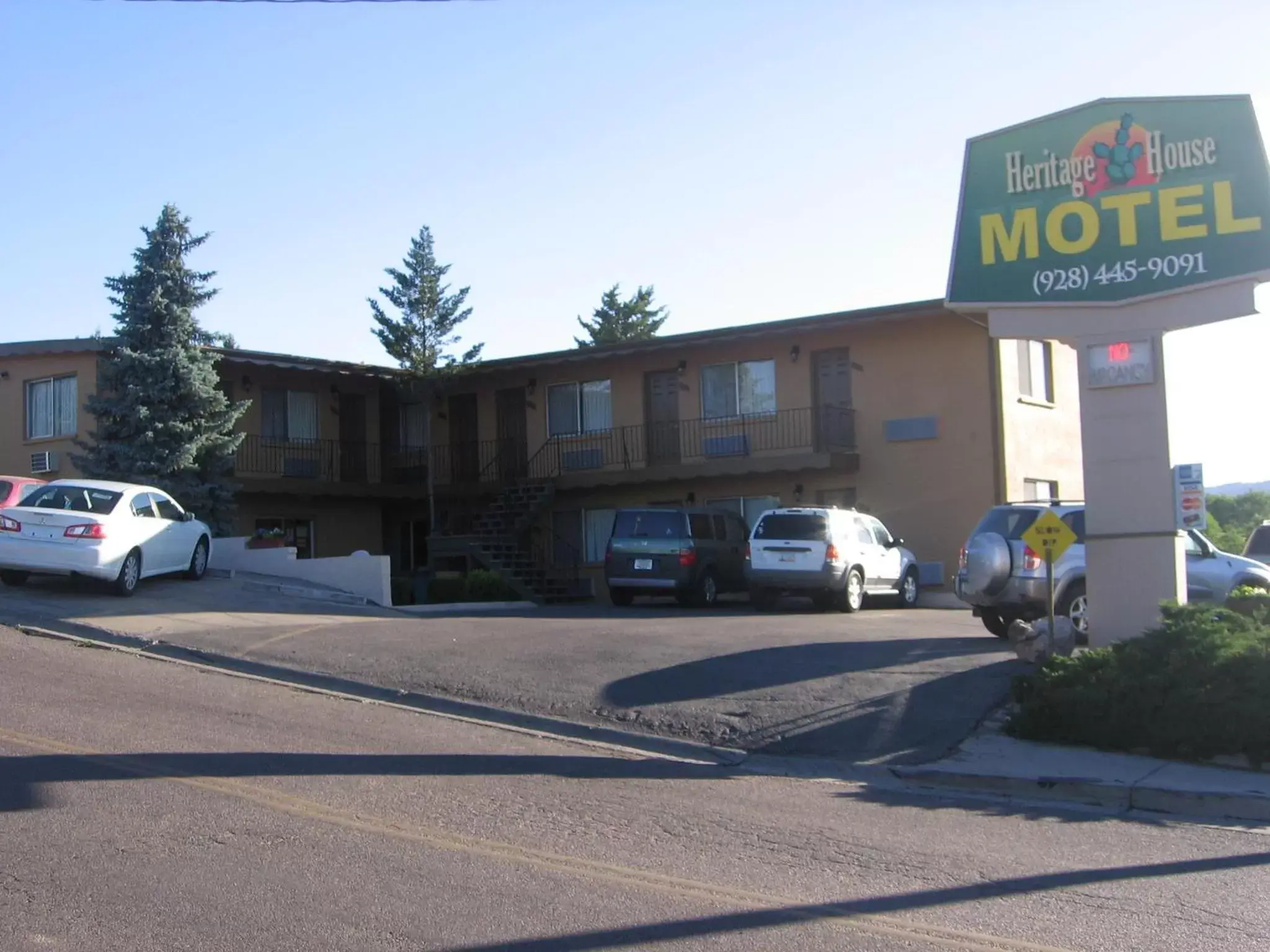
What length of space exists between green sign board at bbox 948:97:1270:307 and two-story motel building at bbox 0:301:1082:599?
447 inches

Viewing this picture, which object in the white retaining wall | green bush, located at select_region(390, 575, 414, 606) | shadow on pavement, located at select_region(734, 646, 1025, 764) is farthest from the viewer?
green bush, located at select_region(390, 575, 414, 606)

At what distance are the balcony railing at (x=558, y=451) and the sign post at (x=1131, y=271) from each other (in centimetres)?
1342

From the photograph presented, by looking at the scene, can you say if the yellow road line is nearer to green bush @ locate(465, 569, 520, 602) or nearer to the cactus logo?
the cactus logo

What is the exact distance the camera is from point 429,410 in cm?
3244

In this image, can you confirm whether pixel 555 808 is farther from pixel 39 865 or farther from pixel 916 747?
pixel 916 747

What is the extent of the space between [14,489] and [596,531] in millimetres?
14014

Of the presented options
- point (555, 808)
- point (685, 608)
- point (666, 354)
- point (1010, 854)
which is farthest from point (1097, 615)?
point (666, 354)

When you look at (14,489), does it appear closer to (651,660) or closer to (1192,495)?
(651,660)

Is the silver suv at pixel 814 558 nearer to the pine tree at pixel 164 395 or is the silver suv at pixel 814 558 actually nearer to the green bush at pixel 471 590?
the green bush at pixel 471 590

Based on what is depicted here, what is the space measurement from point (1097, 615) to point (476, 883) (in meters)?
7.98

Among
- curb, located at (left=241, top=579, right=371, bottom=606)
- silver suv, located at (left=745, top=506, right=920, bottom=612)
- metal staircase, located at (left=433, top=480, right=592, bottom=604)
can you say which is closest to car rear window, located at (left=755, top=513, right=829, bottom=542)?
silver suv, located at (left=745, top=506, right=920, bottom=612)

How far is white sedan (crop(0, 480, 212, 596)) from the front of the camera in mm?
17297

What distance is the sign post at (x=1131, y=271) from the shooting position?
40.3 feet

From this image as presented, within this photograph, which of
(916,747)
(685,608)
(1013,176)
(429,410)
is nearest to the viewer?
(916,747)
